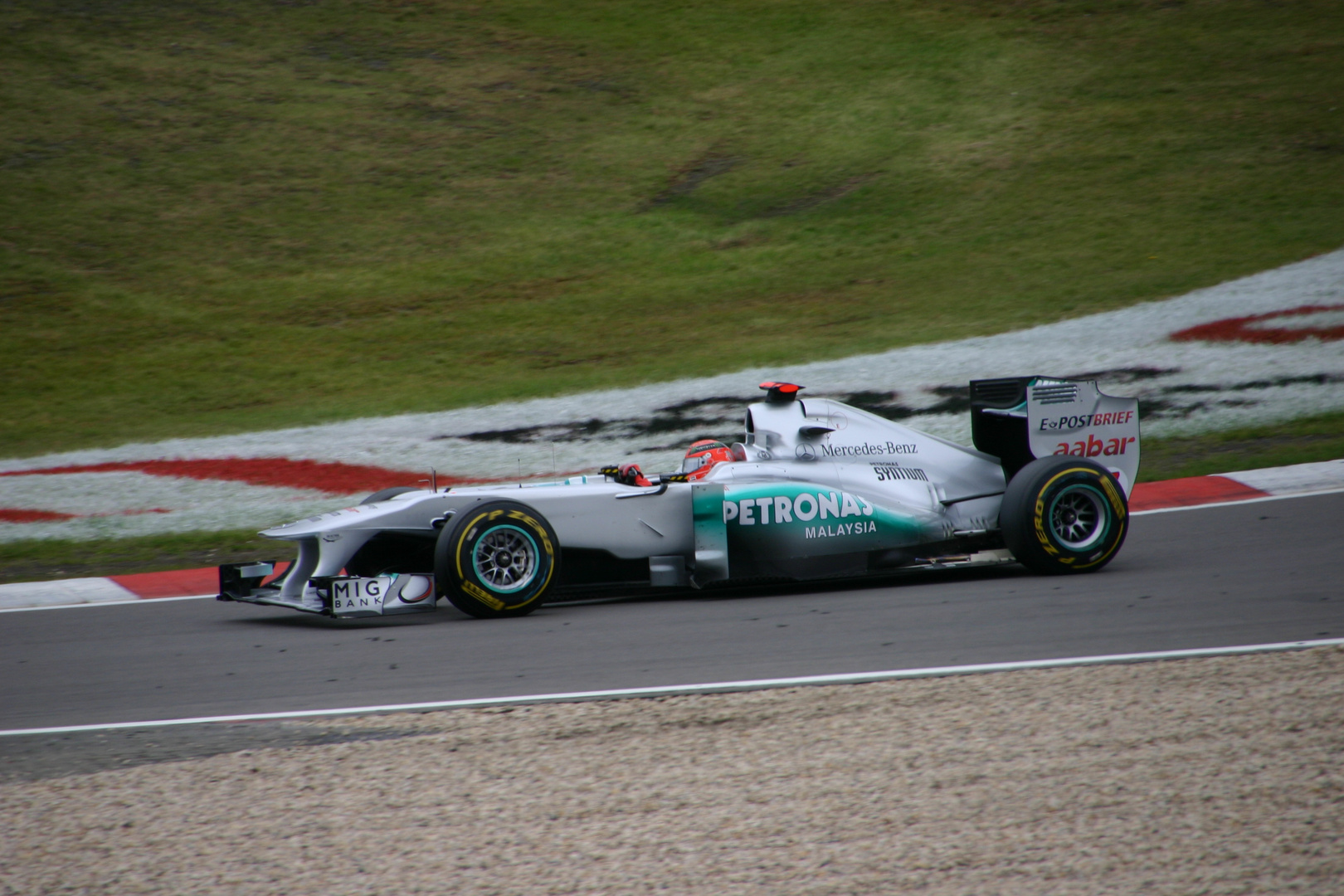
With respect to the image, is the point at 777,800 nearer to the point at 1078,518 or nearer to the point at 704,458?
the point at 704,458

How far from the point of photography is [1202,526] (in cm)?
876

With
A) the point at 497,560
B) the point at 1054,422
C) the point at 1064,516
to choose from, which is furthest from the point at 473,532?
the point at 1054,422

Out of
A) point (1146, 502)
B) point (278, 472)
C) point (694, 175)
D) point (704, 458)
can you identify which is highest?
point (694, 175)

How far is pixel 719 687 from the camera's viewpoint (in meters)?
5.38

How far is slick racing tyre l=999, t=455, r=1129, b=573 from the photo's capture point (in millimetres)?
7512

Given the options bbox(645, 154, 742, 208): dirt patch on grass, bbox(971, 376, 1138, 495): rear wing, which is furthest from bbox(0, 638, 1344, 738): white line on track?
bbox(645, 154, 742, 208): dirt patch on grass

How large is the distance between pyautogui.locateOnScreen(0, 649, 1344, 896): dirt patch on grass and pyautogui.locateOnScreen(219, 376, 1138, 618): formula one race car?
2044 millimetres

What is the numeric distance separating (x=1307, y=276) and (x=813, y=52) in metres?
14.7

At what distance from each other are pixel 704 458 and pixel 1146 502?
4069 millimetres

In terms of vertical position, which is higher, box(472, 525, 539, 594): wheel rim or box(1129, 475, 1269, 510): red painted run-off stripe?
box(1129, 475, 1269, 510): red painted run-off stripe

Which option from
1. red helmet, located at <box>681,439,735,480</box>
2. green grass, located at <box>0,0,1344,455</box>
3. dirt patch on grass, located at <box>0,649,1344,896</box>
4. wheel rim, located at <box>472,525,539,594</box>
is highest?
green grass, located at <box>0,0,1344,455</box>

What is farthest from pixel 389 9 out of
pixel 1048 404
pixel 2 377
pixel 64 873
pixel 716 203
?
pixel 64 873

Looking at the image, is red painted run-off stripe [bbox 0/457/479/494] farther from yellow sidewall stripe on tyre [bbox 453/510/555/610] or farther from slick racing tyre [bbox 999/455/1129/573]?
slick racing tyre [bbox 999/455/1129/573]

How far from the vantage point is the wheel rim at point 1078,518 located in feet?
24.8
